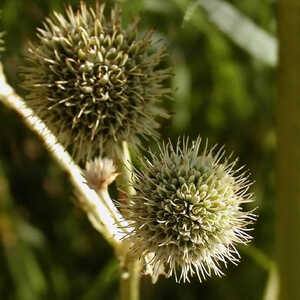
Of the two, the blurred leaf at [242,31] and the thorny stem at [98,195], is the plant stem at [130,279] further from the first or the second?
the blurred leaf at [242,31]

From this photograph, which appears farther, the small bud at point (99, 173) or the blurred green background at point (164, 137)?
the blurred green background at point (164, 137)

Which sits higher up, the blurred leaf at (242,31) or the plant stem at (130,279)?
the blurred leaf at (242,31)

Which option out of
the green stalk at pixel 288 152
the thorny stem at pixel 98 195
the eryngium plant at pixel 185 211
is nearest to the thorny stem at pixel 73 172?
the thorny stem at pixel 98 195

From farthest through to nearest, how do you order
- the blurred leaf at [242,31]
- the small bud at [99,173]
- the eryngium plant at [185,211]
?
the blurred leaf at [242,31] < the small bud at [99,173] < the eryngium plant at [185,211]

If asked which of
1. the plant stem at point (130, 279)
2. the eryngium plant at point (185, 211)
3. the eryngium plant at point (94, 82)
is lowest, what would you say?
the plant stem at point (130, 279)

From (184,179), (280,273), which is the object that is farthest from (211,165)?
(280,273)

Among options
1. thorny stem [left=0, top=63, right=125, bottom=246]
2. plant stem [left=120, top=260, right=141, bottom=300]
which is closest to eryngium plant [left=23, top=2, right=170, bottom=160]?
thorny stem [left=0, top=63, right=125, bottom=246]

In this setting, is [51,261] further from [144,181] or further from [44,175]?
[144,181]

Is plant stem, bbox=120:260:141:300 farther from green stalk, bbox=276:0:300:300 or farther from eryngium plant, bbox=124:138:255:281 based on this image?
green stalk, bbox=276:0:300:300
